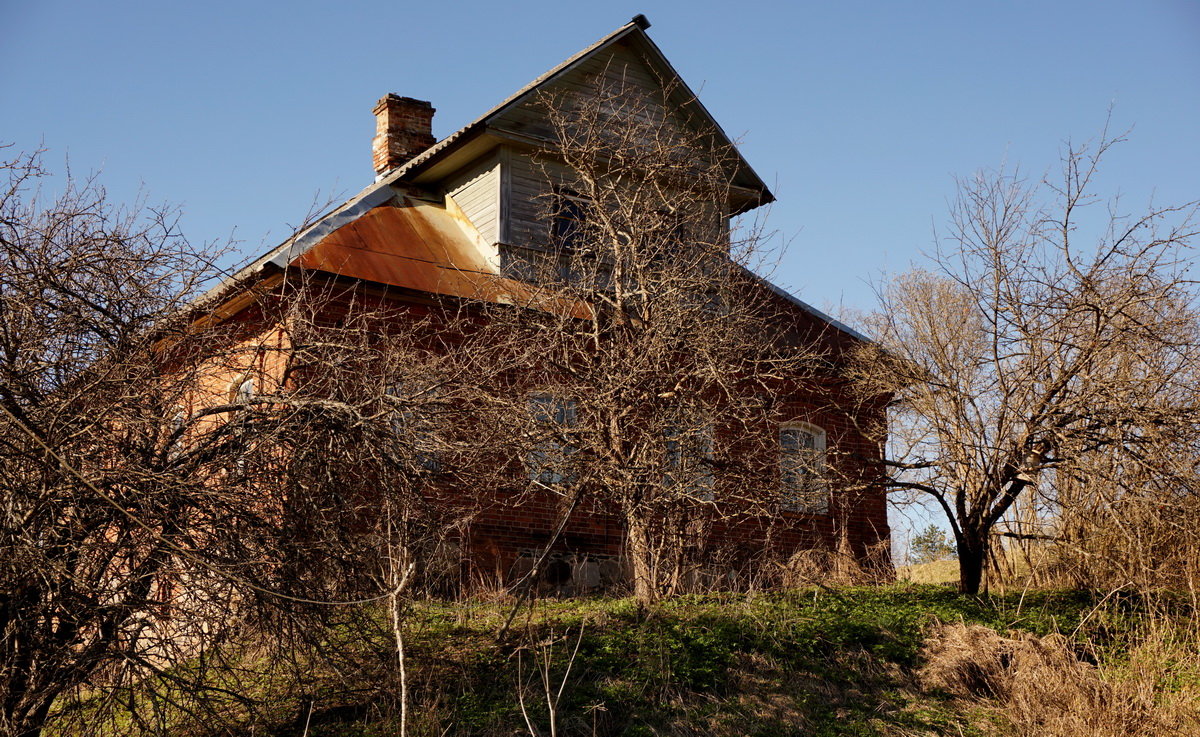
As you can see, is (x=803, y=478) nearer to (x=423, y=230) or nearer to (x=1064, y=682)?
(x=1064, y=682)

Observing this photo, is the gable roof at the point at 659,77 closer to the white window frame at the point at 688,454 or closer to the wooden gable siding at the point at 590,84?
the wooden gable siding at the point at 590,84

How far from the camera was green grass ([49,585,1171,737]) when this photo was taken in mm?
7996

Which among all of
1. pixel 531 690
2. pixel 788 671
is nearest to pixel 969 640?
pixel 788 671

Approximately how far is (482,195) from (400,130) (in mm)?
3012

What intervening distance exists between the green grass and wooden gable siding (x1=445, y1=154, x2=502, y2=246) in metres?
5.83

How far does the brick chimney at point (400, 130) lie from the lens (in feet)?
56.9

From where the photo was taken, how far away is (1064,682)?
28.4ft

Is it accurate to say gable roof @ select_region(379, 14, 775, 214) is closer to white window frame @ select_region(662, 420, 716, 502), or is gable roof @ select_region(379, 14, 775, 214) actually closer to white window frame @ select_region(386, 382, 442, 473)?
white window frame @ select_region(662, 420, 716, 502)

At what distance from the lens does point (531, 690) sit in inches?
334

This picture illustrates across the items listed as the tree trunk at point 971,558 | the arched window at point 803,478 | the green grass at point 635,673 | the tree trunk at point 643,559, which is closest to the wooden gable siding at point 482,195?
the arched window at point 803,478

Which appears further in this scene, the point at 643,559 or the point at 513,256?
the point at 513,256

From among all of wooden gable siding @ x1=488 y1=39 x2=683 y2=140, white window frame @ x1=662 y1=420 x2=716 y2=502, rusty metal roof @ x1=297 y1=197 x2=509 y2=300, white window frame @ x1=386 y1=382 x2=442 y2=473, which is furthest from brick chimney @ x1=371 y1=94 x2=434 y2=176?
white window frame @ x1=386 y1=382 x2=442 y2=473

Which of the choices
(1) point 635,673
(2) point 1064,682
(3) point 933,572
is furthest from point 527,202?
(2) point 1064,682

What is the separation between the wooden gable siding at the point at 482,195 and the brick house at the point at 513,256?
0.08 feet
